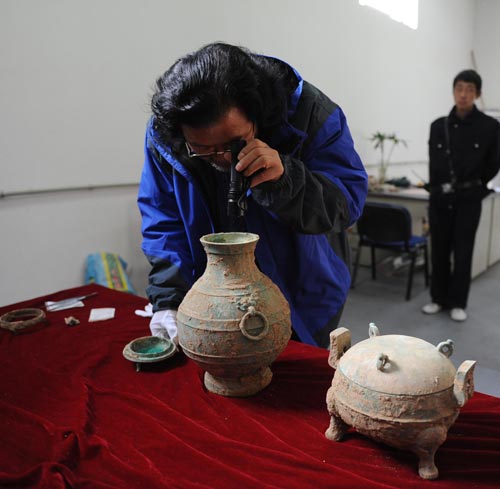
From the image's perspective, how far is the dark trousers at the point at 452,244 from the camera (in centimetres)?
306

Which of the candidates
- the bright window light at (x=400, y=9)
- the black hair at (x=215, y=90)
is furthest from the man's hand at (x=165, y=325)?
the bright window light at (x=400, y=9)

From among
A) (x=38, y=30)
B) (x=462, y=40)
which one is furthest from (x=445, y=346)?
(x=462, y=40)

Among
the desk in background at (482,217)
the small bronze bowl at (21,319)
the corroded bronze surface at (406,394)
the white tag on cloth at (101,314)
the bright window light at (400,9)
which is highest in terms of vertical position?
the bright window light at (400,9)

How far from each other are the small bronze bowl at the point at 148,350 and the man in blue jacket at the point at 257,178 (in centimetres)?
3

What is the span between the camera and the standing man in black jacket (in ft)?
9.75

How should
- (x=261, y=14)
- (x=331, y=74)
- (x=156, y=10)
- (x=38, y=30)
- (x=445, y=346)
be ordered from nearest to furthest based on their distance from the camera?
(x=445, y=346), (x=38, y=30), (x=156, y=10), (x=261, y=14), (x=331, y=74)

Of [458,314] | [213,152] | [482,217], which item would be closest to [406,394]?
[213,152]

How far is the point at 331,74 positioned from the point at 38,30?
2.74 metres

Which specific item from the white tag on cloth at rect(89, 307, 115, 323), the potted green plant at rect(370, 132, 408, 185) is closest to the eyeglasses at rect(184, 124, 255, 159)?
the white tag on cloth at rect(89, 307, 115, 323)

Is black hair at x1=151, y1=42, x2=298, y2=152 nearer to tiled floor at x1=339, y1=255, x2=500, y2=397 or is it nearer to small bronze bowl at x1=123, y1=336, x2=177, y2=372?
small bronze bowl at x1=123, y1=336, x2=177, y2=372

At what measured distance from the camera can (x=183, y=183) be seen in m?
1.24

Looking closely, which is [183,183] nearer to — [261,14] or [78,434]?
[78,434]

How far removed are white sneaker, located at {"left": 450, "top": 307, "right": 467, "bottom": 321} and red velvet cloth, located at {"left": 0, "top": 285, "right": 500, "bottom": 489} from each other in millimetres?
2339

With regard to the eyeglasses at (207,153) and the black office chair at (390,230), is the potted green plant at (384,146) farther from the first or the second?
the eyeglasses at (207,153)
